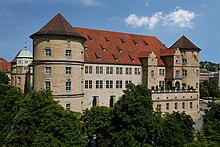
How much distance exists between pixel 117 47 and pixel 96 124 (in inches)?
1000

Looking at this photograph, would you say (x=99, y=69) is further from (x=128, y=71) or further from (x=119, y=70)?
(x=128, y=71)

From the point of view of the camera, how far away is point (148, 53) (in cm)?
5478

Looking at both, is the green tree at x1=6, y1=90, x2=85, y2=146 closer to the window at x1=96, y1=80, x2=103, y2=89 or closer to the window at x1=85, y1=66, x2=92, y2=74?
the window at x1=85, y1=66, x2=92, y2=74

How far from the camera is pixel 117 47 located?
179 feet

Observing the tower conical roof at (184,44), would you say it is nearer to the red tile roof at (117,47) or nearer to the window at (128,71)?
the red tile roof at (117,47)

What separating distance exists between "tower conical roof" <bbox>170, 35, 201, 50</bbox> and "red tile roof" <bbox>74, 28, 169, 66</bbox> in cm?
274

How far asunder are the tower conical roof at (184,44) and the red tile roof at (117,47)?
2.74 m

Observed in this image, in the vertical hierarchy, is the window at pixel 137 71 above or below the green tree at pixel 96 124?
above

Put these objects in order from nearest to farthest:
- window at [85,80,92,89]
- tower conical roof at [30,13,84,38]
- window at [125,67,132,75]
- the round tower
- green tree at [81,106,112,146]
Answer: green tree at [81,106,112,146]
tower conical roof at [30,13,84,38]
the round tower
window at [85,80,92,89]
window at [125,67,132,75]

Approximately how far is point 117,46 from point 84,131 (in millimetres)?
27297

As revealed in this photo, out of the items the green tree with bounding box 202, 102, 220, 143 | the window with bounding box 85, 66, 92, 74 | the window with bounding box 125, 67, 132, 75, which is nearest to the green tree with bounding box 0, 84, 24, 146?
the window with bounding box 85, 66, 92, 74

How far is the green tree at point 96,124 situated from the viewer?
31.0 metres

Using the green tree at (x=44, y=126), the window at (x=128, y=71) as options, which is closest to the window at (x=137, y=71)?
the window at (x=128, y=71)

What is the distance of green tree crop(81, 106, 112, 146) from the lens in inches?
1220
